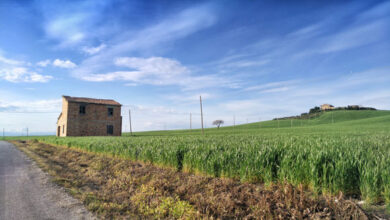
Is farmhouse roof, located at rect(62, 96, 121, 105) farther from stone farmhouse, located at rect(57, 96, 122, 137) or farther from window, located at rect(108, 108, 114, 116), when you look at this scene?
window, located at rect(108, 108, 114, 116)

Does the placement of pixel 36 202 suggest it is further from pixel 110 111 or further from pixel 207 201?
pixel 110 111

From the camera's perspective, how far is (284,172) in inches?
214

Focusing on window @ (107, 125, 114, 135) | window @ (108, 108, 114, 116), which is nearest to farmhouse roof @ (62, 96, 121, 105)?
window @ (108, 108, 114, 116)

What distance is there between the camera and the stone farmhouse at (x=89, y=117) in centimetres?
4272

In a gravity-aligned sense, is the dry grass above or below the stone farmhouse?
below

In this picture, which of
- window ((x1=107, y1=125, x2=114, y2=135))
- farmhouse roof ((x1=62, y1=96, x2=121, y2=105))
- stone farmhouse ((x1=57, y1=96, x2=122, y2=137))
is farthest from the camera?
window ((x1=107, y1=125, x2=114, y2=135))

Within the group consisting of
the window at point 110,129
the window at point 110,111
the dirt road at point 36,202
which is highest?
the window at point 110,111

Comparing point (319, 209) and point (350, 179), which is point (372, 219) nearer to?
point (319, 209)

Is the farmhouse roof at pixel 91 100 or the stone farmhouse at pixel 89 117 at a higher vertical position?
the farmhouse roof at pixel 91 100

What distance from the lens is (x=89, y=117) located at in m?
45.0

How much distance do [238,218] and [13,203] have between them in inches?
221

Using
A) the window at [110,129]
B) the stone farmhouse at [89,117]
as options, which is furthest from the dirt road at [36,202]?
the window at [110,129]

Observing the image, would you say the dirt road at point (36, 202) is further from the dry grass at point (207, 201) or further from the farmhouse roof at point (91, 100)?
the farmhouse roof at point (91, 100)

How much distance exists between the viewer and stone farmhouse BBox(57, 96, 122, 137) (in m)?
42.7
